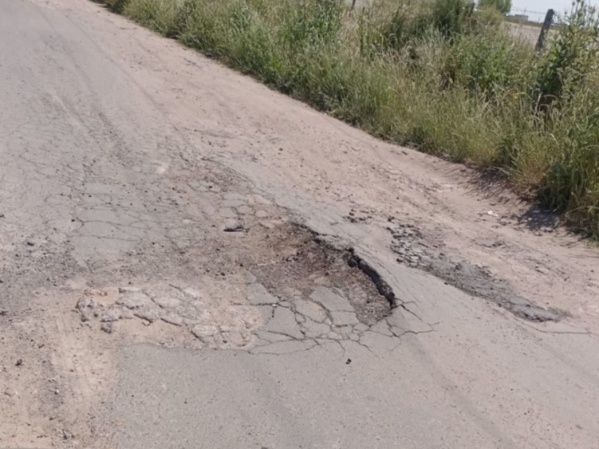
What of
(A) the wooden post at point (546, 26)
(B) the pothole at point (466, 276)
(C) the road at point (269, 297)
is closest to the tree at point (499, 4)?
(A) the wooden post at point (546, 26)

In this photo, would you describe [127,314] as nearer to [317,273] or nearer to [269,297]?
[269,297]

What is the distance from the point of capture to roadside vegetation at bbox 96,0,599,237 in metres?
6.87

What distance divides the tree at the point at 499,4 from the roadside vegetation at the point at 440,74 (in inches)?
23.6

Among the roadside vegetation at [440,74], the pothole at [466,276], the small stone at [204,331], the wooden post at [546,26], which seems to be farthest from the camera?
the wooden post at [546,26]

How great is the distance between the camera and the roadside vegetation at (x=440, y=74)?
271 inches

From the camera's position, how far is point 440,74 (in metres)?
9.73

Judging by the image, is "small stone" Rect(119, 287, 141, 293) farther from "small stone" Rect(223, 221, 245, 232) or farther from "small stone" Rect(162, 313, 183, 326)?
"small stone" Rect(223, 221, 245, 232)

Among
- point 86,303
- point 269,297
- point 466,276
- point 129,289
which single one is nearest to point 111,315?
point 86,303

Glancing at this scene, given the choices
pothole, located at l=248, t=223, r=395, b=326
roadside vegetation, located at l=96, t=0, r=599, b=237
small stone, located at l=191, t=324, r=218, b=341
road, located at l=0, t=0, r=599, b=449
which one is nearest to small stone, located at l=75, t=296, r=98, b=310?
road, located at l=0, t=0, r=599, b=449

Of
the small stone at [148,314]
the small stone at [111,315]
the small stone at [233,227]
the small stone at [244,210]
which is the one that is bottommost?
the small stone at [244,210]

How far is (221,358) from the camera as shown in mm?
3742

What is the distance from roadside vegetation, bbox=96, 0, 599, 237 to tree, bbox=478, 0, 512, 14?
1.96ft

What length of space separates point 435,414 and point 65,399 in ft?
5.71

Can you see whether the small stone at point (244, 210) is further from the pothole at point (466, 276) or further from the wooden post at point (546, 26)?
the wooden post at point (546, 26)
